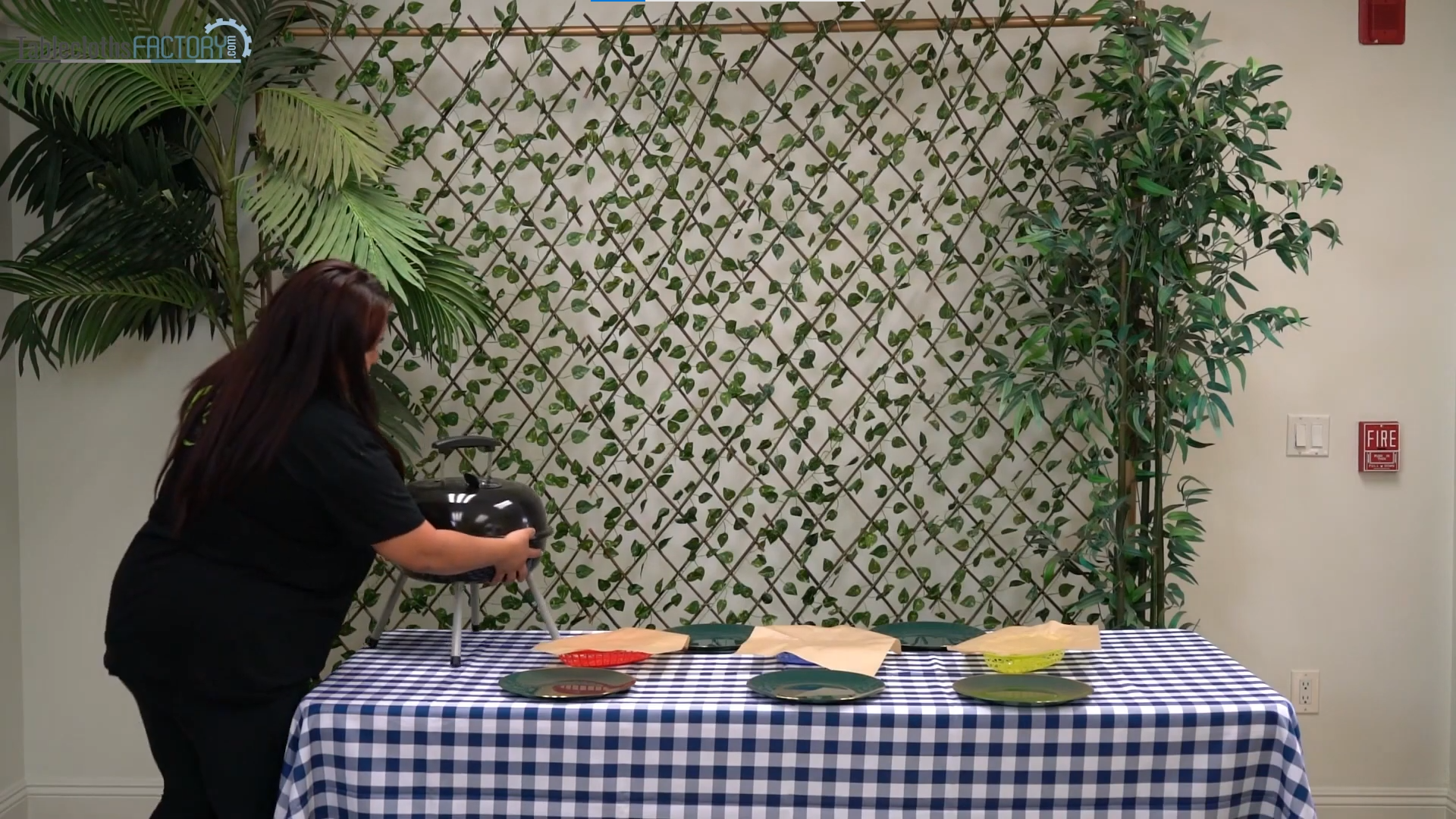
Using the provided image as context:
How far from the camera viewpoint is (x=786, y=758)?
6.22ft

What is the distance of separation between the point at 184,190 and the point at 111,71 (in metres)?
0.39

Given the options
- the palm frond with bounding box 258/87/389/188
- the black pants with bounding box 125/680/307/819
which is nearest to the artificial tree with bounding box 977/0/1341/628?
the palm frond with bounding box 258/87/389/188

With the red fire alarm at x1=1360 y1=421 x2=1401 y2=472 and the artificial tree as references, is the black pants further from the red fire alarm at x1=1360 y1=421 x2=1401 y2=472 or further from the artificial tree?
the red fire alarm at x1=1360 y1=421 x2=1401 y2=472

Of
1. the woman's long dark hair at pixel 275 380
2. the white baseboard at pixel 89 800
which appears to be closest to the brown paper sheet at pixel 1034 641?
the woman's long dark hair at pixel 275 380

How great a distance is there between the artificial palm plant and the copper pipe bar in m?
0.25

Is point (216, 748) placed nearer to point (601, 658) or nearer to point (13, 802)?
point (601, 658)

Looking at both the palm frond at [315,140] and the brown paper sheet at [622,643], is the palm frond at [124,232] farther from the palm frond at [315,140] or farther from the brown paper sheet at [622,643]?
the brown paper sheet at [622,643]

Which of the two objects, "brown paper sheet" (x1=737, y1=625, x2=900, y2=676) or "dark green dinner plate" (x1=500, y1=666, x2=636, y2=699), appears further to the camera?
"brown paper sheet" (x1=737, y1=625, x2=900, y2=676)

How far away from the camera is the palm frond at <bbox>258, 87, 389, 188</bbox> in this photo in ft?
8.87

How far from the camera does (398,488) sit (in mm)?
1908

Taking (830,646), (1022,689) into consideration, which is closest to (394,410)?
(830,646)

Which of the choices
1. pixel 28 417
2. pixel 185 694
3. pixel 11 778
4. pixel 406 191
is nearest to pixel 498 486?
pixel 185 694

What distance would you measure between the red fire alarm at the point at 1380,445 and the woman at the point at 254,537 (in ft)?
8.08

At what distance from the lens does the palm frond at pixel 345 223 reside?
2623 millimetres
